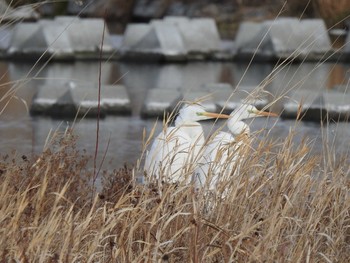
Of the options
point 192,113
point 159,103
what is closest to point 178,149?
point 192,113

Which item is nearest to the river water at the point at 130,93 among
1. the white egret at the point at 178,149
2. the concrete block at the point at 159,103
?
the concrete block at the point at 159,103

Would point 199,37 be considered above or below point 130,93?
above

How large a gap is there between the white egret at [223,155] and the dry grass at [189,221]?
0.08 metres

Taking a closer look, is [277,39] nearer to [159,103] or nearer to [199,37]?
[199,37]

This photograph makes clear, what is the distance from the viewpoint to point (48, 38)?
595 inches

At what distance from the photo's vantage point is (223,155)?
6.03 meters

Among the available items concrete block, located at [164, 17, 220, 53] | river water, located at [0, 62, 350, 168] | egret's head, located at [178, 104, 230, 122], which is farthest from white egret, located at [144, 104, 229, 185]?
concrete block, located at [164, 17, 220, 53]

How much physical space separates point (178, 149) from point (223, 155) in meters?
0.27

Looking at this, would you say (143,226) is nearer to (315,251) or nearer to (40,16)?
(315,251)

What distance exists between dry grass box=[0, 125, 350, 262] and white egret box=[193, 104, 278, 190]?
0.25 feet

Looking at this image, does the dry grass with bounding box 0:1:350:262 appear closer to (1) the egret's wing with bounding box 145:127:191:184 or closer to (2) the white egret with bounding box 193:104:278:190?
(2) the white egret with bounding box 193:104:278:190

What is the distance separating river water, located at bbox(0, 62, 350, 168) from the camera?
886 cm

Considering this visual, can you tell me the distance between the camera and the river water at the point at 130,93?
886cm

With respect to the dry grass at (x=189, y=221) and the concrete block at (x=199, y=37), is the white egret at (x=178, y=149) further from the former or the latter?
the concrete block at (x=199, y=37)
